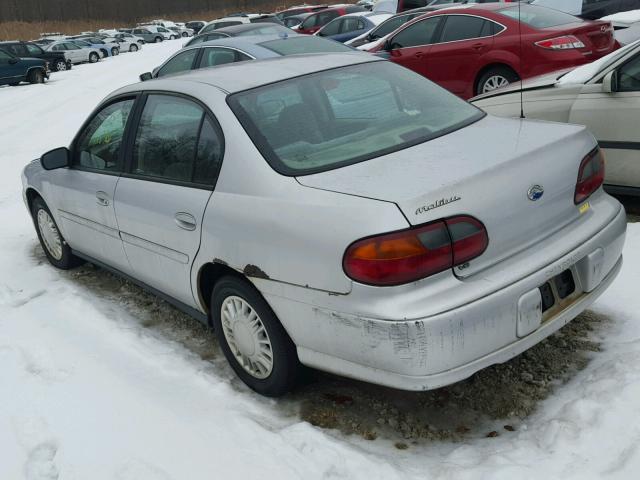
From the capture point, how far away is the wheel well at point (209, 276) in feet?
11.0

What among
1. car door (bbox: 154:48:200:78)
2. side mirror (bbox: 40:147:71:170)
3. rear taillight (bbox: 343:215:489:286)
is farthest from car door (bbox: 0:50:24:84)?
rear taillight (bbox: 343:215:489:286)

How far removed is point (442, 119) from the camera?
354 centimetres

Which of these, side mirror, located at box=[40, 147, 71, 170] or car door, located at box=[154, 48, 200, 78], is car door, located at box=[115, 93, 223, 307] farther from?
car door, located at box=[154, 48, 200, 78]

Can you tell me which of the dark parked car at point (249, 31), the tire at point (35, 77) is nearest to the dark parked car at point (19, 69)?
the tire at point (35, 77)

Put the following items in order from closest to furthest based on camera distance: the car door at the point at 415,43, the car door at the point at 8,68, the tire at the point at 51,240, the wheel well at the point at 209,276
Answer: the wheel well at the point at 209,276 < the tire at the point at 51,240 < the car door at the point at 415,43 < the car door at the point at 8,68

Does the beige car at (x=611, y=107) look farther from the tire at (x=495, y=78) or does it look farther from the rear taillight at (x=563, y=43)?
the tire at (x=495, y=78)

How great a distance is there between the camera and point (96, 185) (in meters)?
4.38

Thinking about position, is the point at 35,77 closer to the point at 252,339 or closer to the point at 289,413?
the point at 252,339

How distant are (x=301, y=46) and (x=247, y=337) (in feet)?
19.2

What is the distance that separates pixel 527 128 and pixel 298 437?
5.91ft

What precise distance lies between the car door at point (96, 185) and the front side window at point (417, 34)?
6.25m

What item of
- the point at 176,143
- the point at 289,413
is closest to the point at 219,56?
the point at 176,143

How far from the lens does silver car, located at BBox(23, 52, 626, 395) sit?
263 centimetres

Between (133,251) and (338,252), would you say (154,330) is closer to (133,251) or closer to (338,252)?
(133,251)
